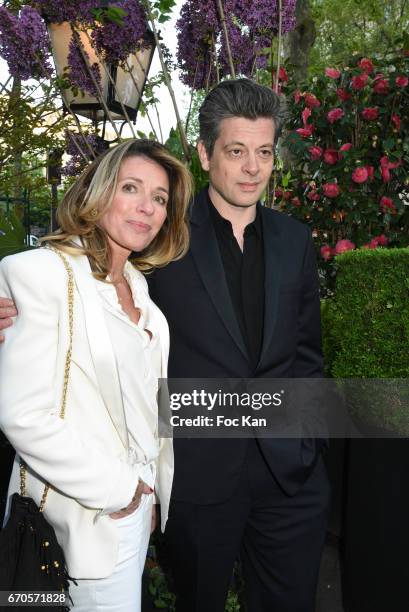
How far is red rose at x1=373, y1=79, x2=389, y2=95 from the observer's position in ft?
15.6

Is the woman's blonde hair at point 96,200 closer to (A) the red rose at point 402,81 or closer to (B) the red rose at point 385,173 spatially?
(B) the red rose at point 385,173

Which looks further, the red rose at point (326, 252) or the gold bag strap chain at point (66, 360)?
the red rose at point (326, 252)

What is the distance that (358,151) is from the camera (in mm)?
4891

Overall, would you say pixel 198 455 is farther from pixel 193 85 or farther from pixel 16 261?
pixel 193 85

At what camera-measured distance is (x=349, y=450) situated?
12.0 feet

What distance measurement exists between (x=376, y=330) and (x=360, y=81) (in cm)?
232

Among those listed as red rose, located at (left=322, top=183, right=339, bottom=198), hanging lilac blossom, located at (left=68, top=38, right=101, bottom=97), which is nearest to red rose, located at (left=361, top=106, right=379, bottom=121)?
red rose, located at (left=322, top=183, right=339, bottom=198)

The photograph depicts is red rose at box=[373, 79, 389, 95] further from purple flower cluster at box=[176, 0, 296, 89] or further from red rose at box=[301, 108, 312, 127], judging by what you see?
purple flower cluster at box=[176, 0, 296, 89]

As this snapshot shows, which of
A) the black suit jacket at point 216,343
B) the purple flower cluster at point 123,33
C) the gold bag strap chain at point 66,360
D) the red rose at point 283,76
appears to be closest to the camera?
the gold bag strap chain at point 66,360

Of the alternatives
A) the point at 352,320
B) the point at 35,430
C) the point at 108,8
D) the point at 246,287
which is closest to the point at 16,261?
the point at 35,430

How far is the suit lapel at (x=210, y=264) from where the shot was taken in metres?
2.66

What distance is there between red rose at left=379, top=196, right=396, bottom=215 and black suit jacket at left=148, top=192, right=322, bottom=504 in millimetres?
2230

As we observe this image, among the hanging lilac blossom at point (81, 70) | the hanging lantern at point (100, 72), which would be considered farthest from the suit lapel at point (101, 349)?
the hanging lilac blossom at point (81, 70)

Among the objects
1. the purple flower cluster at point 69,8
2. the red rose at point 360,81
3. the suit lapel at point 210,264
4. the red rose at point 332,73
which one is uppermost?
the red rose at point 332,73
